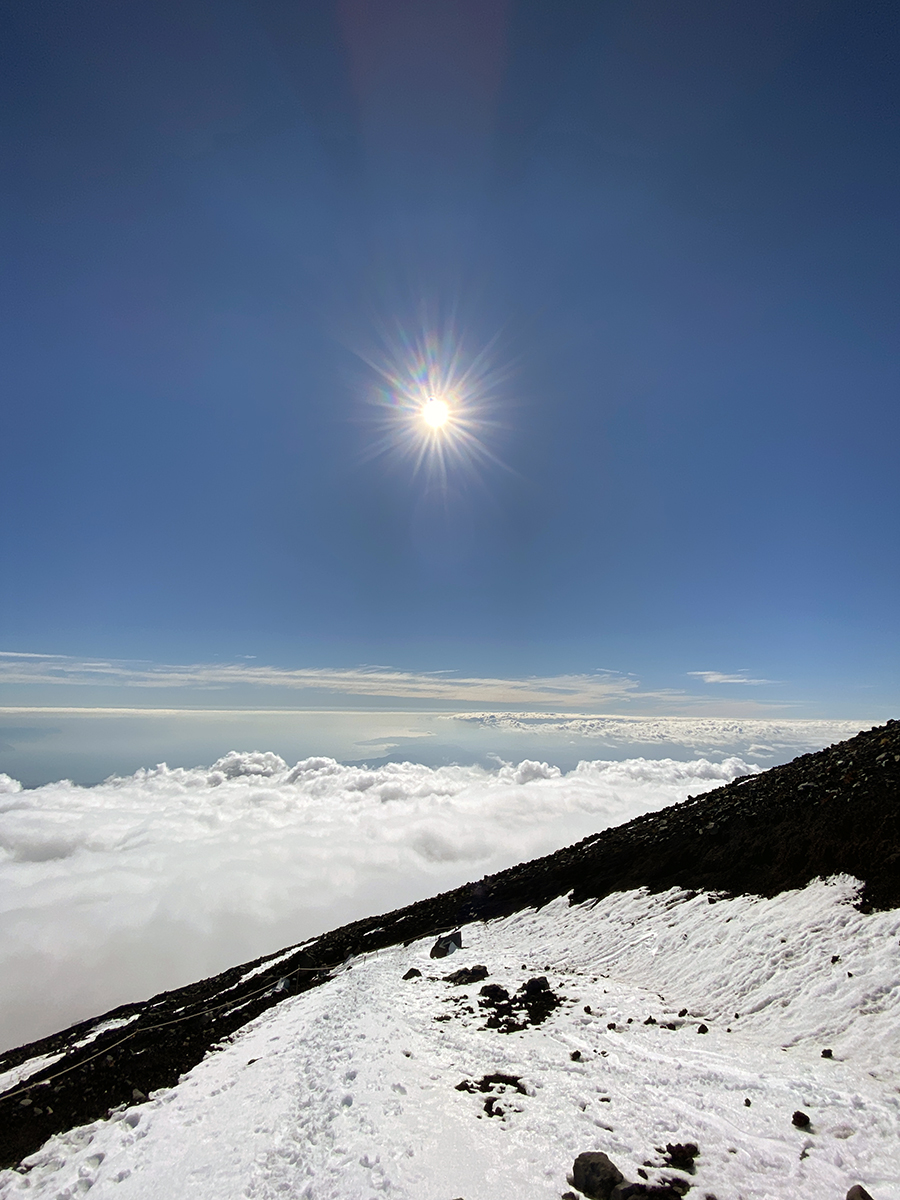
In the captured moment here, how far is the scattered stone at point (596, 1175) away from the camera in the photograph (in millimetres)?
6371

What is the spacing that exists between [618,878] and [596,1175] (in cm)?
1995

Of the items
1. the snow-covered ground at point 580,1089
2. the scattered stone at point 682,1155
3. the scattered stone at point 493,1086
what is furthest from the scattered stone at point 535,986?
the scattered stone at point 682,1155

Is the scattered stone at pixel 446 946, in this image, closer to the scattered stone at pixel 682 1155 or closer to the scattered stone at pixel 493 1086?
the scattered stone at pixel 493 1086

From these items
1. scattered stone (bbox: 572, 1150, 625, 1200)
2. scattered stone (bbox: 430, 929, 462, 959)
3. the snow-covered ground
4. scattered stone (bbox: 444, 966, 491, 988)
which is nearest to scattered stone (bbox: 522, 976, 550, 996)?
the snow-covered ground

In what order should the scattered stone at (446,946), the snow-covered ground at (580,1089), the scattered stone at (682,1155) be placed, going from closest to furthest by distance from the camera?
the scattered stone at (682,1155), the snow-covered ground at (580,1089), the scattered stone at (446,946)

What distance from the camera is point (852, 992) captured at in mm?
10961

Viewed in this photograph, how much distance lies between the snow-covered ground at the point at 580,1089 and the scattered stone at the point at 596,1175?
36cm

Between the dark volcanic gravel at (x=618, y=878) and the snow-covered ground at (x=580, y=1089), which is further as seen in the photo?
the dark volcanic gravel at (x=618, y=878)

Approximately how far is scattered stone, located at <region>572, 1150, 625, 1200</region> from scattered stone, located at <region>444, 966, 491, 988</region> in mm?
12390

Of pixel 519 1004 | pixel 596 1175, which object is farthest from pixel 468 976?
pixel 596 1175

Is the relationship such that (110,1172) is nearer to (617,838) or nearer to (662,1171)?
(662,1171)

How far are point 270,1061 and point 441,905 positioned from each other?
2267cm

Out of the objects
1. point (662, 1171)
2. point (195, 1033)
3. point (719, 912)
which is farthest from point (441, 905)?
point (662, 1171)

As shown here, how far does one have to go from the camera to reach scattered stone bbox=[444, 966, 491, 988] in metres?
17.8
